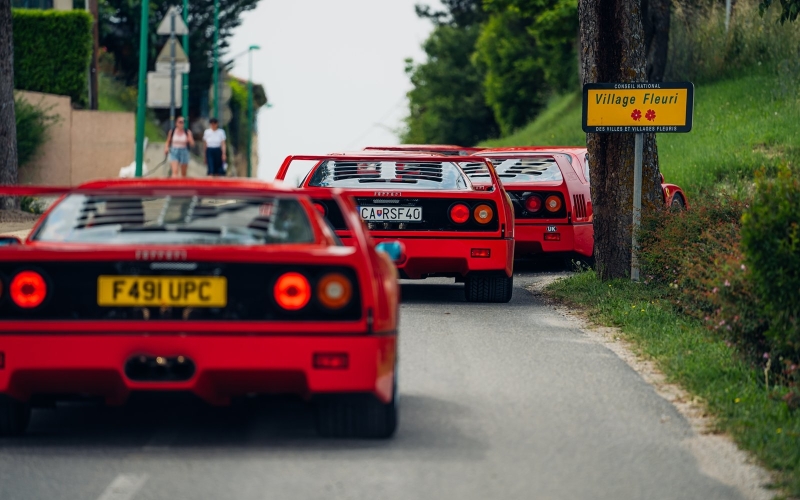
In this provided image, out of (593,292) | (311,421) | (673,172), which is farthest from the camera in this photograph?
(673,172)

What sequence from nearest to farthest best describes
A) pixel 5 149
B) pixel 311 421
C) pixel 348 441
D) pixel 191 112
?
pixel 348 441 → pixel 311 421 → pixel 5 149 → pixel 191 112

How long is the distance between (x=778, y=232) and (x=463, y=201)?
16.5 feet

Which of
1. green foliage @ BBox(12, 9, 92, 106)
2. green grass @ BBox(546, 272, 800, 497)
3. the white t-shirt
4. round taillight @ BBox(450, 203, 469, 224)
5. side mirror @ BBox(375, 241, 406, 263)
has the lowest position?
green grass @ BBox(546, 272, 800, 497)

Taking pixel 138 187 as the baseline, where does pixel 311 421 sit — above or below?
below

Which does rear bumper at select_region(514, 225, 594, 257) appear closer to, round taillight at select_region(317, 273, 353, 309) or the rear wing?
the rear wing

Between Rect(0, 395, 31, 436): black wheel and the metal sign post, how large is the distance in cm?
756

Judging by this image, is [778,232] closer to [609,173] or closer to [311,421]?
[311,421]

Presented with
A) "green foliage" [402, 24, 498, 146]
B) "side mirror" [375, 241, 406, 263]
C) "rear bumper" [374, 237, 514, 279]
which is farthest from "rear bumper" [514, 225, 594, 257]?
"green foliage" [402, 24, 498, 146]

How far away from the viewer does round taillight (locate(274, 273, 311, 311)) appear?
6.18 meters

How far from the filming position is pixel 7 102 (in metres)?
21.8

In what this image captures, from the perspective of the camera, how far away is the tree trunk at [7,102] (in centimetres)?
2153

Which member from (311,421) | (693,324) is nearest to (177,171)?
(693,324)

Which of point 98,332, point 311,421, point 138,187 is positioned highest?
point 138,187

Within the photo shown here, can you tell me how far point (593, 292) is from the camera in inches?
513
